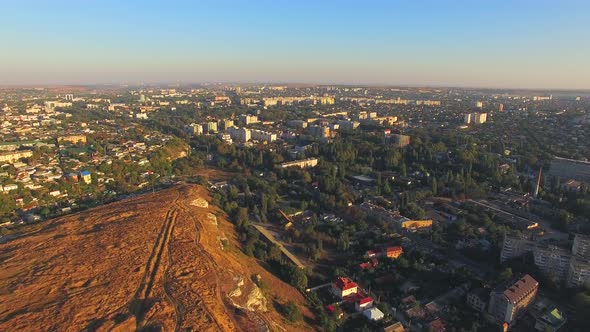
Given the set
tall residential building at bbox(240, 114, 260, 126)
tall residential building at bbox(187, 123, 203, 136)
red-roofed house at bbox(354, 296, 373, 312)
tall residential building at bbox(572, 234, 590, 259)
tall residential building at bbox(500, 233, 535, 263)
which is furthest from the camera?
tall residential building at bbox(240, 114, 260, 126)

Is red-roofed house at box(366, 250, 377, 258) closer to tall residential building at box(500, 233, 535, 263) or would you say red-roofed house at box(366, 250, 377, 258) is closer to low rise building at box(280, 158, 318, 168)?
tall residential building at box(500, 233, 535, 263)

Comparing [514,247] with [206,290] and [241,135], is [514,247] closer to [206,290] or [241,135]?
[206,290]

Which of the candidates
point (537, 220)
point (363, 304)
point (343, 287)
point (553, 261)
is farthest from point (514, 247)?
point (343, 287)

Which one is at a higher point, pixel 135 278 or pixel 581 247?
pixel 135 278

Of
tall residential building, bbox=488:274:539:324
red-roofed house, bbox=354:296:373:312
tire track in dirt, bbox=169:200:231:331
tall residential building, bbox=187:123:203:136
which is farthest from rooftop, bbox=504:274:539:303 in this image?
tall residential building, bbox=187:123:203:136

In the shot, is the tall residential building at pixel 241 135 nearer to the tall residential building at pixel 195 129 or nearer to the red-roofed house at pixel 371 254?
A: the tall residential building at pixel 195 129

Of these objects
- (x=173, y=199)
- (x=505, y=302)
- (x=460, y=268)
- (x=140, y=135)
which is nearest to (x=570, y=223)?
(x=460, y=268)

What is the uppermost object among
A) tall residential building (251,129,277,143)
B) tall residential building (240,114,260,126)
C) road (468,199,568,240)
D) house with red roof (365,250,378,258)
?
tall residential building (240,114,260,126)

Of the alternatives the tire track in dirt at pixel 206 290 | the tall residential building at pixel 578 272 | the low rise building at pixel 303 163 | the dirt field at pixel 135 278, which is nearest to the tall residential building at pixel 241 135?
the low rise building at pixel 303 163
